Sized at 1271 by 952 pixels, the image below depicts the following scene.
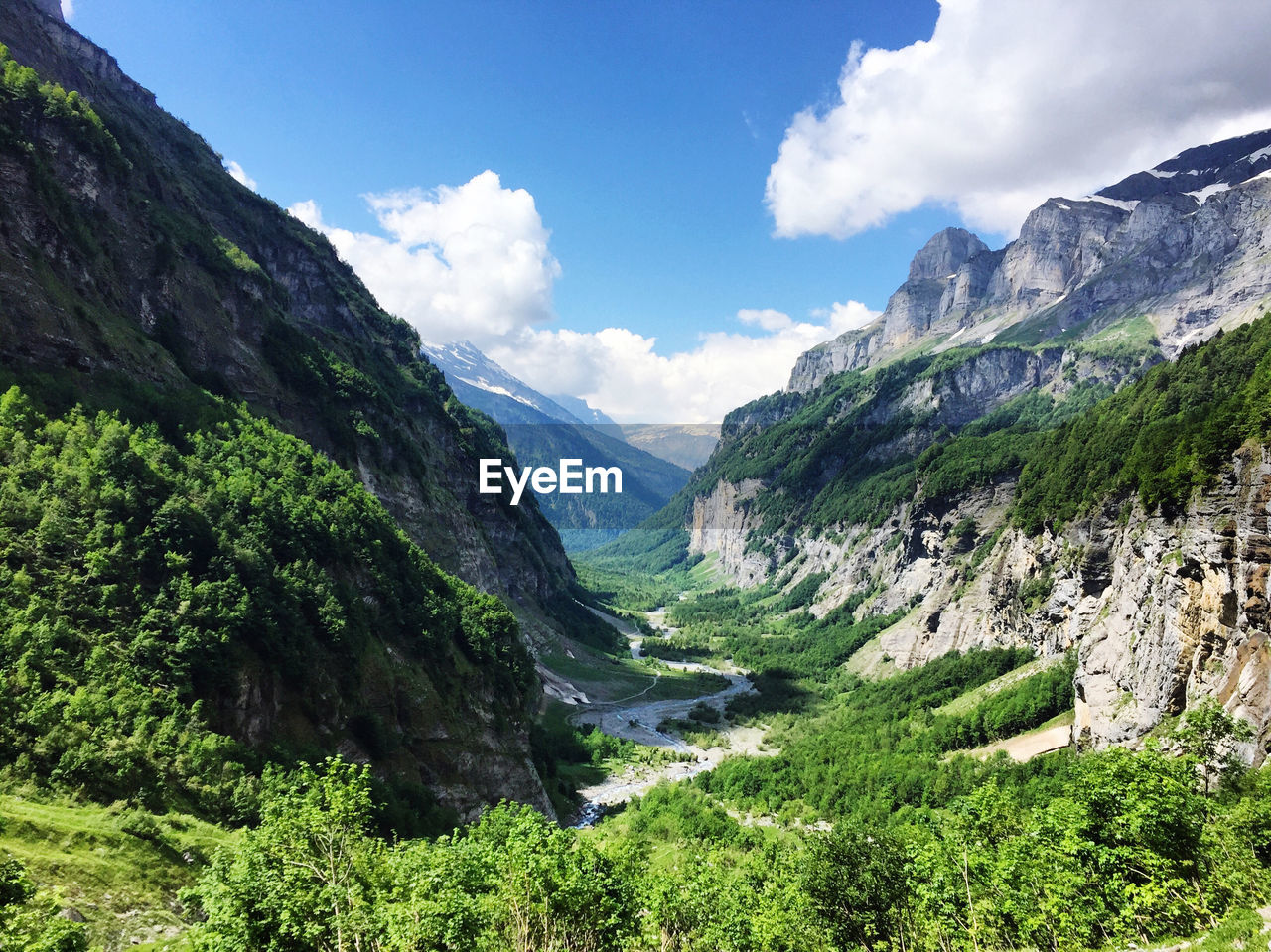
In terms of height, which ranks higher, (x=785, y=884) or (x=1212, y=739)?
(x=1212, y=739)

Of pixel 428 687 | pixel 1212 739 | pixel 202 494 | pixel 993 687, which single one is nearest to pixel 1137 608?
pixel 1212 739

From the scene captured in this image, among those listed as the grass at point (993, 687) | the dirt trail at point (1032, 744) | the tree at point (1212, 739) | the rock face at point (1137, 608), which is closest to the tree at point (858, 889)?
the tree at point (1212, 739)

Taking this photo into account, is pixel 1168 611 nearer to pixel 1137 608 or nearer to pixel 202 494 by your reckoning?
pixel 1137 608

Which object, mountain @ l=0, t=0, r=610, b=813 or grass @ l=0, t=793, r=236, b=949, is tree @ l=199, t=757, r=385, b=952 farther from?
mountain @ l=0, t=0, r=610, b=813

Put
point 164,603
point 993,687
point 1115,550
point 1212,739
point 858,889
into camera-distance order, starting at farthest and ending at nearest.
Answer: point 993,687 < point 1115,550 < point 164,603 < point 1212,739 < point 858,889

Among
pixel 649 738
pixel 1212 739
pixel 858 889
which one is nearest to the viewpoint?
pixel 858 889

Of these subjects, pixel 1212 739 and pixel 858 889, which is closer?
pixel 858 889

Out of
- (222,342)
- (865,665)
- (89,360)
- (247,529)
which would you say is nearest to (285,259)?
(222,342)

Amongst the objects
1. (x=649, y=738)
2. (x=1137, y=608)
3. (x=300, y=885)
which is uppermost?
(x=1137, y=608)
